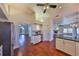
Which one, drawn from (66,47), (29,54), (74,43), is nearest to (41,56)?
(29,54)

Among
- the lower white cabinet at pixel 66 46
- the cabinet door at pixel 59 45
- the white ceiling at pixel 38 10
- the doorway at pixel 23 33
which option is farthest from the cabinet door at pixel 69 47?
the doorway at pixel 23 33

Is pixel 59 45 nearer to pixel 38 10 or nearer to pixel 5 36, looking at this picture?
pixel 38 10

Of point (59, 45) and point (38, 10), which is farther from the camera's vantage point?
point (59, 45)

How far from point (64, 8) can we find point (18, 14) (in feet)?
2.92

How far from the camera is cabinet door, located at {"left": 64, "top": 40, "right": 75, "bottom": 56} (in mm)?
2110

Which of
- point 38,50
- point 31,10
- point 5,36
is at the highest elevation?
point 31,10

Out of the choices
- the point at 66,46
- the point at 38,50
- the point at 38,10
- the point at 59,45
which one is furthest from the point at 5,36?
the point at 66,46

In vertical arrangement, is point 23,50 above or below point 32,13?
below

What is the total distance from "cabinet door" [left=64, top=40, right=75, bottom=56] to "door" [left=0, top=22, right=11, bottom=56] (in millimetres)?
1107

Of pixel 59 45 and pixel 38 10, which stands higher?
pixel 38 10

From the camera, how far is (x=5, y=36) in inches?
86.5

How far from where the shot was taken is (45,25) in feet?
7.29

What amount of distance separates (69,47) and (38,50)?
62 cm

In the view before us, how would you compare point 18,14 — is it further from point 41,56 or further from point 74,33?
point 74,33
